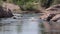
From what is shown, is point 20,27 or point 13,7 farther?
point 13,7

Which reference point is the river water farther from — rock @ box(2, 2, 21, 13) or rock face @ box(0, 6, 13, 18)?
rock @ box(2, 2, 21, 13)

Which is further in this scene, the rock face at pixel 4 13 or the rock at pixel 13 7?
the rock at pixel 13 7

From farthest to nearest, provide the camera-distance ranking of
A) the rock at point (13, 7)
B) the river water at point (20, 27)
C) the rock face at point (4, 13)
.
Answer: the rock at point (13, 7) → the rock face at point (4, 13) → the river water at point (20, 27)

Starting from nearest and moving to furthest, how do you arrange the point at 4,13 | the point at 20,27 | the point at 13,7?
the point at 20,27, the point at 4,13, the point at 13,7

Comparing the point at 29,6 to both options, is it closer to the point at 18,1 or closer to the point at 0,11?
the point at 18,1

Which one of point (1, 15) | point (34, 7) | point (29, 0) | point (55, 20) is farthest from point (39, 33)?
point (29, 0)

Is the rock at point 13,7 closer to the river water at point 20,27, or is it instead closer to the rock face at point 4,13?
the rock face at point 4,13

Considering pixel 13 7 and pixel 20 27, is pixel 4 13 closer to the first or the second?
pixel 20 27

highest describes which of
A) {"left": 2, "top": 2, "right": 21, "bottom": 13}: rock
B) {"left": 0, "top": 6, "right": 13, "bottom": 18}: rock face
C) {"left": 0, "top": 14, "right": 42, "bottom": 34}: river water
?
{"left": 0, "top": 14, "right": 42, "bottom": 34}: river water

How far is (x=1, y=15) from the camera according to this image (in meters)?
40.2

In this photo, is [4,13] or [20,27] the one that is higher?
→ [20,27]

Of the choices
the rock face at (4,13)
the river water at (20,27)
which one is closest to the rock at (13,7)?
the rock face at (4,13)

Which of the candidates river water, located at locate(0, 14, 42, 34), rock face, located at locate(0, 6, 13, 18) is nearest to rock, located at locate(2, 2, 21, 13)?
rock face, located at locate(0, 6, 13, 18)

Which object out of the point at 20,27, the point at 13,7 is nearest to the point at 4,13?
the point at 20,27
